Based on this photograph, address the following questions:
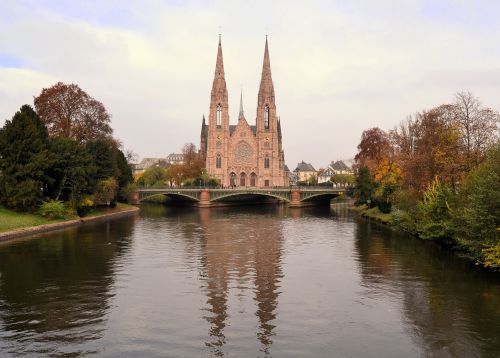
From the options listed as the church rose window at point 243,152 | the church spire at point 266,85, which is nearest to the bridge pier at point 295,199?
the church rose window at point 243,152

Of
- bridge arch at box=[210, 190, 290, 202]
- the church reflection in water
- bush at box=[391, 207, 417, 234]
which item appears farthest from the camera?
bridge arch at box=[210, 190, 290, 202]

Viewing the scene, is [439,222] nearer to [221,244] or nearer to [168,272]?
[221,244]

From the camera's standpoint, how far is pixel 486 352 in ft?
52.0

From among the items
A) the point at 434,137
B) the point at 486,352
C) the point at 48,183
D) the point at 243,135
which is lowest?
the point at 486,352

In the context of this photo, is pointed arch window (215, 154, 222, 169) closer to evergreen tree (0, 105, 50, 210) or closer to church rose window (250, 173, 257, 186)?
church rose window (250, 173, 257, 186)

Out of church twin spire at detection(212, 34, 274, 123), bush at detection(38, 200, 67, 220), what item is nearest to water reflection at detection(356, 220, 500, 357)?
bush at detection(38, 200, 67, 220)

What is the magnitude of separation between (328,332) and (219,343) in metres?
4.07

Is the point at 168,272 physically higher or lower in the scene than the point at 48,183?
lower

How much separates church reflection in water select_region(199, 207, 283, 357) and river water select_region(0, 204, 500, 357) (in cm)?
8

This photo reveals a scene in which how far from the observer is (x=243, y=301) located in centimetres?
2211

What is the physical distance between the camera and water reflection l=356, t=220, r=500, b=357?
55.5ft

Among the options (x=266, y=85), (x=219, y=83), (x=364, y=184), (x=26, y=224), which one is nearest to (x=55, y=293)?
(x=26, y=224)

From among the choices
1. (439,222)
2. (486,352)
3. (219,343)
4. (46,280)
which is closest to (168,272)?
(46,280)

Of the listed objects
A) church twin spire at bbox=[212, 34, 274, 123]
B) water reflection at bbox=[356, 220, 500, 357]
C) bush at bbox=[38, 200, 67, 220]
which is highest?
church twin spire at bbox=[212, 34, 274, 123]
